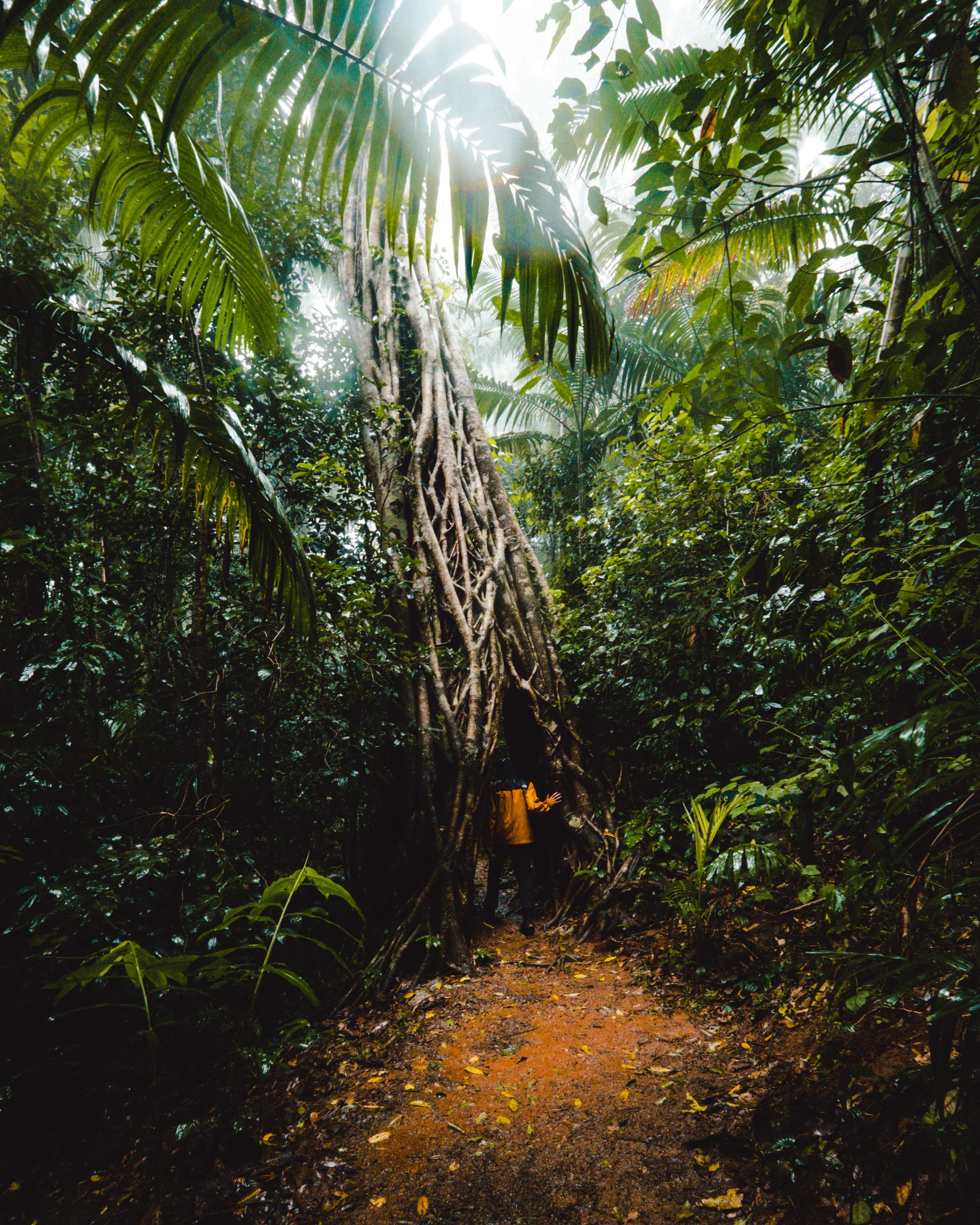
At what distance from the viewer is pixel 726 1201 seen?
1594mm

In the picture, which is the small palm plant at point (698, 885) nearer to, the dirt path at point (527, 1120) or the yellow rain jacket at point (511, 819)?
the dirt path at point (527, 1120)

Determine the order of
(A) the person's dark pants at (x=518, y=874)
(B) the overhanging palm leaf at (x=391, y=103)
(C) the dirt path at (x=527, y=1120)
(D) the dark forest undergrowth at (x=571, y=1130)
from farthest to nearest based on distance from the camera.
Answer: (A) the person's dark pants at (x=518, y=874), (C) the dirt path at (x=527, y=1120), (D) the dark forest undergrowth at (x=571, y=1130), (B) the overhanging palm leaf at (x=391, y=103)

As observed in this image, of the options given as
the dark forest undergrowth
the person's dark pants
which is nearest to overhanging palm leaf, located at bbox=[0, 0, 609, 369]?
the dark forest undergrowth

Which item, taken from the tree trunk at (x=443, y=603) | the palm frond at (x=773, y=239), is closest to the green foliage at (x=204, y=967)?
the tree trunk at (x=443, y=603)

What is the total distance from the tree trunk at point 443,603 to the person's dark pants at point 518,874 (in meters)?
0.34

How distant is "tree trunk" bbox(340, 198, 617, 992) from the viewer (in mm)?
3727

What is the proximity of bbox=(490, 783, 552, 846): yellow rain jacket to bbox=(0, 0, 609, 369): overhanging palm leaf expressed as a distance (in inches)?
136

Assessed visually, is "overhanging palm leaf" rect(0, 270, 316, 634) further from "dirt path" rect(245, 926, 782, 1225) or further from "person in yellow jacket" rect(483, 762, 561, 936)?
"person in yellow jacket" rect(483, 762, 561, 936)

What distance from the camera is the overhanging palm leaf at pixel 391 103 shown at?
0.93 metres

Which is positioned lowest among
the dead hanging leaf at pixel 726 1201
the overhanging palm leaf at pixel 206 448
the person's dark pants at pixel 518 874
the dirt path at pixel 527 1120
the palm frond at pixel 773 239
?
the dirt path at pixel 527 1120

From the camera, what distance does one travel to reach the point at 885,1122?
150 cm

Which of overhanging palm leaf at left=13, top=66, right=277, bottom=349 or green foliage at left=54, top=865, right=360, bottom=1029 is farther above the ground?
overhanging palm leaf at left=13, top=66, right=277, bottom=349

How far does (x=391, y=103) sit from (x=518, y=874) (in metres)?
4.14

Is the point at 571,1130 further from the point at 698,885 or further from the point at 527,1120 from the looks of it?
the point at 698,885
